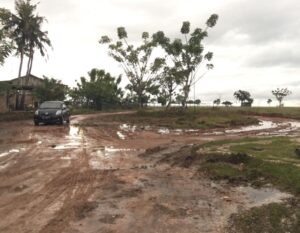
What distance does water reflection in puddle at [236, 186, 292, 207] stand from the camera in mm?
9930

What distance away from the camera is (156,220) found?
8602 mm

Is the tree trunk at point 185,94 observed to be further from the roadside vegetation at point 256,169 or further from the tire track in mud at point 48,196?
the tire track in mud at point 48,196

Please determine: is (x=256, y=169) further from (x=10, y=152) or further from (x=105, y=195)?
(x=10, y=152)

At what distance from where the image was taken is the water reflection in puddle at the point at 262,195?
391 inches

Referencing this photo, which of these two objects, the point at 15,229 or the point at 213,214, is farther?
the point at 213,214

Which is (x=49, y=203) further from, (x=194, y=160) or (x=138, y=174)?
(x=194, y=160)

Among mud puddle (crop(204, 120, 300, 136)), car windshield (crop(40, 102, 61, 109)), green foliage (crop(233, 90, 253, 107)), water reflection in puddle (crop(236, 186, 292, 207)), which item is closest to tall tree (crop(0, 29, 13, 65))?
car windshield (crop(40, 102, 61, 109))

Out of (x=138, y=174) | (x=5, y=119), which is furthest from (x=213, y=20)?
(x=138, y=174)

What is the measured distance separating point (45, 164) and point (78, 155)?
2.06 meters

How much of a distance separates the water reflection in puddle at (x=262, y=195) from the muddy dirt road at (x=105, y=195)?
154mm

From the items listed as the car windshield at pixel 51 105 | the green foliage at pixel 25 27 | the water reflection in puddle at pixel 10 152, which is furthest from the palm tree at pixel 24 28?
the water reflection in puddle at pixel 10 152

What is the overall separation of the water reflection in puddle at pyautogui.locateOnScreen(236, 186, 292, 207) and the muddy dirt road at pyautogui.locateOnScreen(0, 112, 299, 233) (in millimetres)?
154

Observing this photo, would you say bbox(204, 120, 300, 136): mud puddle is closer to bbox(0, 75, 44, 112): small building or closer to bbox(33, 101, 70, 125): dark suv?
bbox(33, 101, 70, 125): dark suv

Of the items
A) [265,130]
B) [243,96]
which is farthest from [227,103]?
[265,130]
